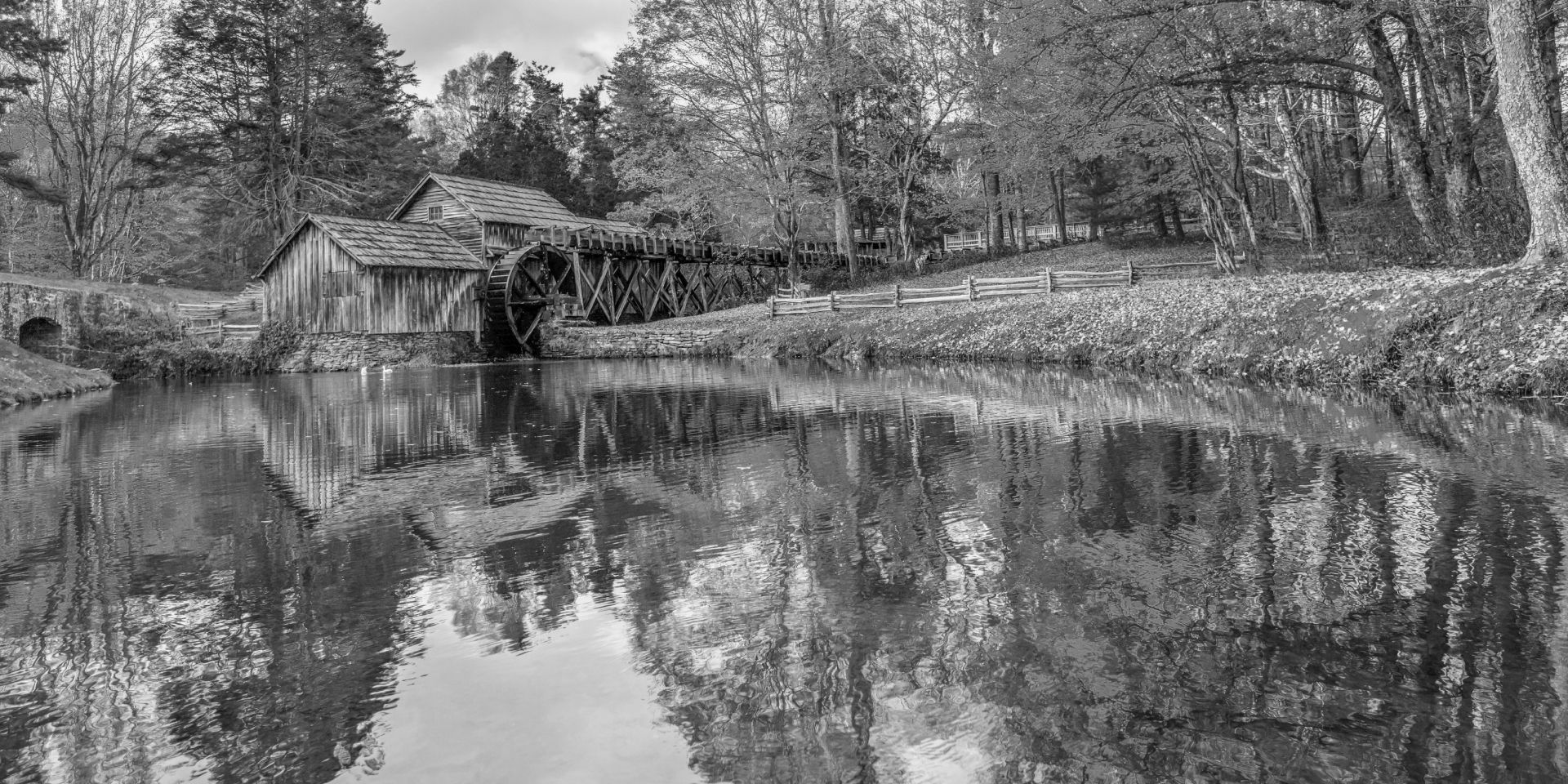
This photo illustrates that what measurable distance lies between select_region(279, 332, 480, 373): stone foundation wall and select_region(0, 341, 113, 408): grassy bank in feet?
29.4

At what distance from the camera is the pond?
9.47ft

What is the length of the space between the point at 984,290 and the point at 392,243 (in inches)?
821

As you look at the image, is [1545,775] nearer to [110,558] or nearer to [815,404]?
[110,558]

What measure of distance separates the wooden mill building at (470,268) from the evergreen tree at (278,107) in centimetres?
571

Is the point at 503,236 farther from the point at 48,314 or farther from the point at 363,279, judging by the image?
the point at 48,314

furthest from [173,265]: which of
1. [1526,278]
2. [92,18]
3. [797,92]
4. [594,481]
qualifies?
[1526,278]

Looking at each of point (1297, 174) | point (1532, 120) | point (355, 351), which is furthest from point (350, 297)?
point (1532, 120)

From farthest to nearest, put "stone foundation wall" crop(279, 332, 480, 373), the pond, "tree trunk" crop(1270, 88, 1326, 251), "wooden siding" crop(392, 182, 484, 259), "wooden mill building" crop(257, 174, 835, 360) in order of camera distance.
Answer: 1. "wooden siding" crop(392, 182, 484, 259)
2. "wooden mill building" crop(257, 174, 835, 360)
3. "stone foundation wall" crop(279, 332, 480, 373)
4. "tree trunk" crop(1270, 88, 1326, 251)
5. the pond

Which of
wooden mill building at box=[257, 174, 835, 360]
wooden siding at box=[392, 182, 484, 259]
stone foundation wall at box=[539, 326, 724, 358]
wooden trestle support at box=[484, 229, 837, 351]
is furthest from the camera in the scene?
wooden siding at box=[392, 182, 484, 259]

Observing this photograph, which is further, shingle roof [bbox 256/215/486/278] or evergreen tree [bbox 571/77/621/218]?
evergreen tree [bbox 571/77/621/218]

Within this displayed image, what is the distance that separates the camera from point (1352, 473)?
6715 mm

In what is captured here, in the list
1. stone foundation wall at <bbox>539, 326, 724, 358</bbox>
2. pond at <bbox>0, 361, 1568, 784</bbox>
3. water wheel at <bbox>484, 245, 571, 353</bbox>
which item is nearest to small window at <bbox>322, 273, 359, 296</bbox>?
water wheel at <bbox>484, 245, 571, 353</bbox>

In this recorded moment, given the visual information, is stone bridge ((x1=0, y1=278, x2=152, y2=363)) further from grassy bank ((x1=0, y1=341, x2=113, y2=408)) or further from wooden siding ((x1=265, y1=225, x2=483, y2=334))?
grassy bank ((x1=0, y1=341, x2=113, y2=408))

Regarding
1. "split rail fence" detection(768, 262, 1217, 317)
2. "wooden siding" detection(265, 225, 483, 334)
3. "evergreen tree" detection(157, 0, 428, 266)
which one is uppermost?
"evergreen tree" detection(157, 0, 428, 266)
